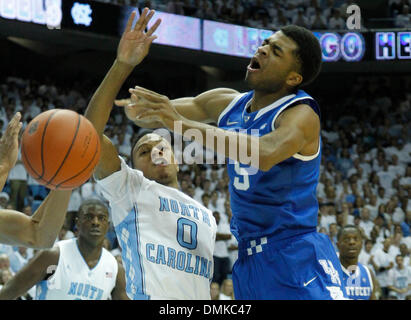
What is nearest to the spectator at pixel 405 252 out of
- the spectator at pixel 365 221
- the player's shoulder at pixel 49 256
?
the spectator at pixel 365 221

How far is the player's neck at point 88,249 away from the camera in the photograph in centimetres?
502

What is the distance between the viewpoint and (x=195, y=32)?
1378 cm

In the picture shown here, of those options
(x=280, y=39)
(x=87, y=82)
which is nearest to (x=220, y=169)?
(x=87, y=82)

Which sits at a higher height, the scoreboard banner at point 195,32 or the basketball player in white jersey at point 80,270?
the scoreboard banner at point 195,32

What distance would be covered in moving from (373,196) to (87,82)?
23.6ft

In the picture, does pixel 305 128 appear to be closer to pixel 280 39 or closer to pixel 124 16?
pixel 280 39

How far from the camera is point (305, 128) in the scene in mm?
2883

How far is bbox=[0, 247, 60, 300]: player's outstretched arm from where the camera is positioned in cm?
448

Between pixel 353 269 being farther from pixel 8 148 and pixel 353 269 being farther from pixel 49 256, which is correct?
pixel 8 148

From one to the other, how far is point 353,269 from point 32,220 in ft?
12.0

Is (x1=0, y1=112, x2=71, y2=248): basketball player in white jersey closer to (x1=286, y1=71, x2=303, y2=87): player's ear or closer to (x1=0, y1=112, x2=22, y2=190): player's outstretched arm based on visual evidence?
(x1=0, y1=112, x2=22, y2=190): player's outstretched arm

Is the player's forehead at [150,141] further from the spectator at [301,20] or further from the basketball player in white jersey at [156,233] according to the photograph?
the spectator at [301,20]

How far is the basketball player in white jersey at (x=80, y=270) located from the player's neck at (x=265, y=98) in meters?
2.03

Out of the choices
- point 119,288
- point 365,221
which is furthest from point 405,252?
point 119,288
